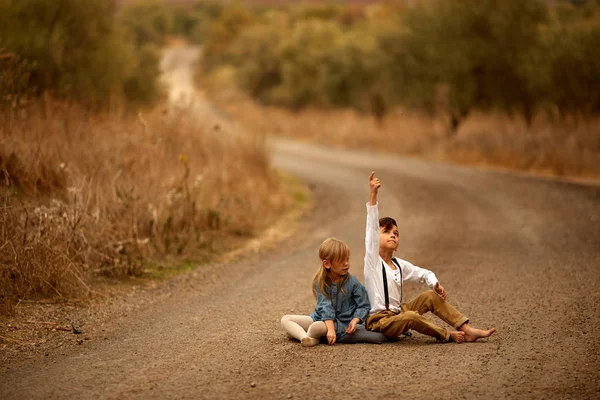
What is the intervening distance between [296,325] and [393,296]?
871 millimetres

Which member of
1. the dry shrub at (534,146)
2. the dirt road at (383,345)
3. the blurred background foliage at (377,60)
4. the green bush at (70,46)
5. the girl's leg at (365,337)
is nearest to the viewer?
the dirt road at (383,345)

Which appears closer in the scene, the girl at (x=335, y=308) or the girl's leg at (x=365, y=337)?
the girl at (x=335, y=308)

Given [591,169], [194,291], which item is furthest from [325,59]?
[194,291]

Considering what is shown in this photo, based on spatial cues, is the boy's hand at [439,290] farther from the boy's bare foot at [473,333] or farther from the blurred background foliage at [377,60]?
the blurred background foliage at [377,60]

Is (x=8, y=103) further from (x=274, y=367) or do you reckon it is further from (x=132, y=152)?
(x=274, y=367)

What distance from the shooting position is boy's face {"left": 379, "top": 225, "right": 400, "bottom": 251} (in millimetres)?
6252

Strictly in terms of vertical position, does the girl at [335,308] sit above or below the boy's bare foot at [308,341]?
above

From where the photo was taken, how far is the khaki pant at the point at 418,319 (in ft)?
20.0

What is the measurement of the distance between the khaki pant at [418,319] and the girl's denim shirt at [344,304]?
126 millimetres

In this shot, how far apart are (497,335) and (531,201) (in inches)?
342

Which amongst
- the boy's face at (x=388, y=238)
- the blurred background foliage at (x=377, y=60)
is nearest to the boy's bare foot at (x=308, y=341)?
the boy's face at (x=388, y=238)

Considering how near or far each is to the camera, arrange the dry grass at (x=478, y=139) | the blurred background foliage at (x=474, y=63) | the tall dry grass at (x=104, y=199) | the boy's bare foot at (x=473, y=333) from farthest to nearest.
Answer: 1. the blurred background foliage at (x=474, y=63)
2. the dry grass at (x=478, y=139)
3. the tall dry grass at (x=104, y=199)
4. the boy's bare foot at (x=473, y=333)

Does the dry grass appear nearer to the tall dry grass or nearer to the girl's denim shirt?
the tall dry grass

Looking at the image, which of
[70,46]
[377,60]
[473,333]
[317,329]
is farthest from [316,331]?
[377,60]
